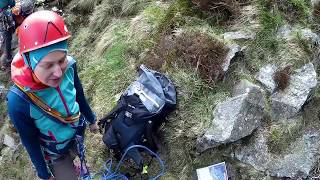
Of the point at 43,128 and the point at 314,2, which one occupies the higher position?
the point at 43,128

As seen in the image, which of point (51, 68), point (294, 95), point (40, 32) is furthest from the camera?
point (294, 95)

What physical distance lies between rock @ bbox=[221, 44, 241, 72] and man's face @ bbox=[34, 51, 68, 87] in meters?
2.20

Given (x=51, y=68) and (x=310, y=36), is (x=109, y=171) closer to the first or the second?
(x=51, y=68)

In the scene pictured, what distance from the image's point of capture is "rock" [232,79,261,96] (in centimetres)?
472

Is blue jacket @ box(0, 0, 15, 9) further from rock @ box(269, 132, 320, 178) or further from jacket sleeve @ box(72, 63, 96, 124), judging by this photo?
rock @ box(269, 132, 320, 178)

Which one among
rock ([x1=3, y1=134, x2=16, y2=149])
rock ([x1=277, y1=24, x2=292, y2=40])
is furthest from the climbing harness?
rock ([x1=3, y1=134, x2=16, y2=149])

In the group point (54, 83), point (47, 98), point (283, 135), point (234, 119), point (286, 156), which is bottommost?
point (286, 156)

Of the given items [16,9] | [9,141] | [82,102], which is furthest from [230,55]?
[16,9]

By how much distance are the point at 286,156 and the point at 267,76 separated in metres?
0.96

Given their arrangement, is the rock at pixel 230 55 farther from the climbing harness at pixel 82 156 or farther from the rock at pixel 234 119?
the climbing harness at pixel 82 156

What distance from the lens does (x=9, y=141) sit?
7141 mm

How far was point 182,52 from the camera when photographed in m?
5.16

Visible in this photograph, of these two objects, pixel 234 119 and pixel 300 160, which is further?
pixel 234 119

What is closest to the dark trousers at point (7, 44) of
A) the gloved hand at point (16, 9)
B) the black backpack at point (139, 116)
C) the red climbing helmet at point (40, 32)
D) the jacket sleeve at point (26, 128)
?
the gloved hand at point (16, 9)
